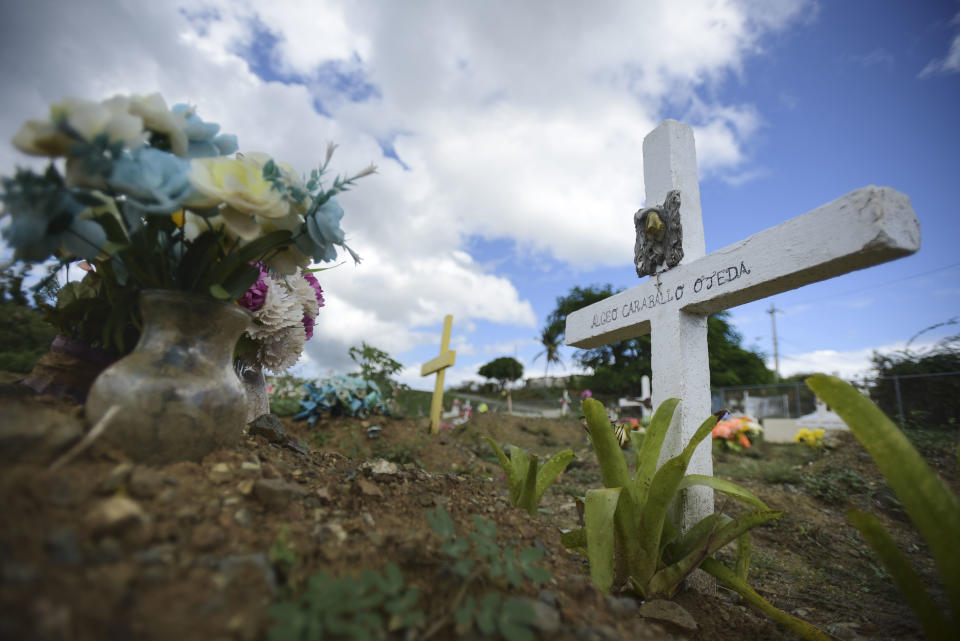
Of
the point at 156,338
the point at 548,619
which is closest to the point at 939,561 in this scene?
the point at 548,619

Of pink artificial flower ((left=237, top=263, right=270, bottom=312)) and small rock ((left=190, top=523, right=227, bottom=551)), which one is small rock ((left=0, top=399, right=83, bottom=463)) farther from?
pink artificial flower ((left=237, top=263, right=270, bottom=312))

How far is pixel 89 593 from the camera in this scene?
642 millimetres

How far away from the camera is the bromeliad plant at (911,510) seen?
3.75 feet

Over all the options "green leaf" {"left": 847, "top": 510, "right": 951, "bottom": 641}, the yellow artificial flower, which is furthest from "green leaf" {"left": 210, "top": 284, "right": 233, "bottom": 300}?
"green leaf" {"left": 847, "top": 510, "right": 951, "bottom": 641}

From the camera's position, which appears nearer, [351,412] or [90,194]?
[90,194]

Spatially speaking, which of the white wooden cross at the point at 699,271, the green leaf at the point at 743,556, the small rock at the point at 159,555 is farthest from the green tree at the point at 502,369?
the small rock at the point at 159,555

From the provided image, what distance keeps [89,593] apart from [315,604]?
1.03ft

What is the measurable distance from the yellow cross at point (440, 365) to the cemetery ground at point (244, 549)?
4103mm

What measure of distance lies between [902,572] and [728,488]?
0.54m

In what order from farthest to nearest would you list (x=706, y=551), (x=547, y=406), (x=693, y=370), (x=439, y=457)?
(x=547, y=406), (x=439, y=457), (x=693, y=370), (x=706, y=551)

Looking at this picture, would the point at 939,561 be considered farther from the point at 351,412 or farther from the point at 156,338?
the point at 351,412

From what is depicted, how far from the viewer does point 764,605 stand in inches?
61.0

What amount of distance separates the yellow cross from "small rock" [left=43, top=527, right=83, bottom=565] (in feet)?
17.2

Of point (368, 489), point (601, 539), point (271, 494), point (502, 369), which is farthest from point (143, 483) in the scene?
point (502, 369)
